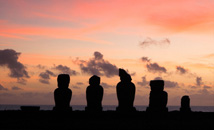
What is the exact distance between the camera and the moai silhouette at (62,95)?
92.2ft

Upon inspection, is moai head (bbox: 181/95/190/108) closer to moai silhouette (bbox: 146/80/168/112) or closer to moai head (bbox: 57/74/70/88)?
moai silhouette (bbox: 146/80/168/112)

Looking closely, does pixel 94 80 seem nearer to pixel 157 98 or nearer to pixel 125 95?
pixel 125 95

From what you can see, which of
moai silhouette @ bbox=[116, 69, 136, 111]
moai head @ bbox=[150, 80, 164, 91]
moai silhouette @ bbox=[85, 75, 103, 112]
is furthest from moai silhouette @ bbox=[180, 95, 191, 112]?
moai silhouette @ bbox=[85, 75, 103, 112]

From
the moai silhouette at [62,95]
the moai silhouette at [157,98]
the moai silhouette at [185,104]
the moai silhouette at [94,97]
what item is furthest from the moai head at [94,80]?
the moai silhouette at [185,104]

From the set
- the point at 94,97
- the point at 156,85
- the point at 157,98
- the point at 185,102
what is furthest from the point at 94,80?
the point at 185,102

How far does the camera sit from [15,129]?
670 inches

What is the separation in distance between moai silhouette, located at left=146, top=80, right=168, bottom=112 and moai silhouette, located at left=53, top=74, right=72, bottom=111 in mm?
6461

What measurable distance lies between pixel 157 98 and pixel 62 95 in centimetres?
761

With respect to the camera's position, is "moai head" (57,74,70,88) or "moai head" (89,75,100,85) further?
"moai head" (57,74,70,88)

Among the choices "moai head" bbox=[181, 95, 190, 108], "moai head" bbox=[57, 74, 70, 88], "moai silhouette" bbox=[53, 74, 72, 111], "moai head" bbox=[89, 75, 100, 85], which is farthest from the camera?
"moai head" bbox=[181, 95, 190, 108]

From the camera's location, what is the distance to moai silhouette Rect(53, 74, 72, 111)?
92.2ft

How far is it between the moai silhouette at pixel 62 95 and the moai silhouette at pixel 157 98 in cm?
646

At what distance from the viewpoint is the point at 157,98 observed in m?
28.7

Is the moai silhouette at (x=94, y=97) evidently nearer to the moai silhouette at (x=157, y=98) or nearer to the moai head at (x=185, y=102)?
the moai silhouette at (x=157, y=98)
